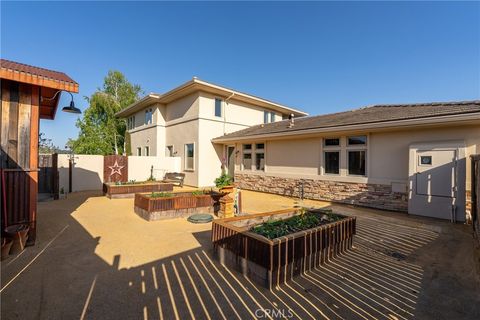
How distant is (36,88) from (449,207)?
33.8 feet

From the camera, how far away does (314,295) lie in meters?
2.58

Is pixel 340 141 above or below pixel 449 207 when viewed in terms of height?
above

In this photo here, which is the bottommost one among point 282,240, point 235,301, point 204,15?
point 235,301

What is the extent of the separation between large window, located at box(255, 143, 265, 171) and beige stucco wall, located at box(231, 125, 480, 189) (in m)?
0.33

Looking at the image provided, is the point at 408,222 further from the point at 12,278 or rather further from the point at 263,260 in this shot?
the point at 12,278

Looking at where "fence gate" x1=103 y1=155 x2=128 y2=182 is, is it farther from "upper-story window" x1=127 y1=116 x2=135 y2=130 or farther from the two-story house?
"upper-story window" x1=127 y1=116 x2=135 y2=130

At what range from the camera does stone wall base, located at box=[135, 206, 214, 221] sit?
5.82m

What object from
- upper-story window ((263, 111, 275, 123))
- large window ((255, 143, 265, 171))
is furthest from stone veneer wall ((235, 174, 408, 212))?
upper-story window ((263, 111, 275, 123))

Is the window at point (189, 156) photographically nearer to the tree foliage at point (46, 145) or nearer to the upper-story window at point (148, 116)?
the upper-story window at point (148, 116)

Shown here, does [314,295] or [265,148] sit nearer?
[314,295]

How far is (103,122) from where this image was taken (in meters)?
26.5

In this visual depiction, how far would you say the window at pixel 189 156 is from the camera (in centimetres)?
1313

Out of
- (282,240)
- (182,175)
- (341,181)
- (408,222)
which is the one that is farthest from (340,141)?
(182,175)

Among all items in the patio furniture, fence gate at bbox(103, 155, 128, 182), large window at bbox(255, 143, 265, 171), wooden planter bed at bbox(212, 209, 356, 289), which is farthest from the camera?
the patio furniture
